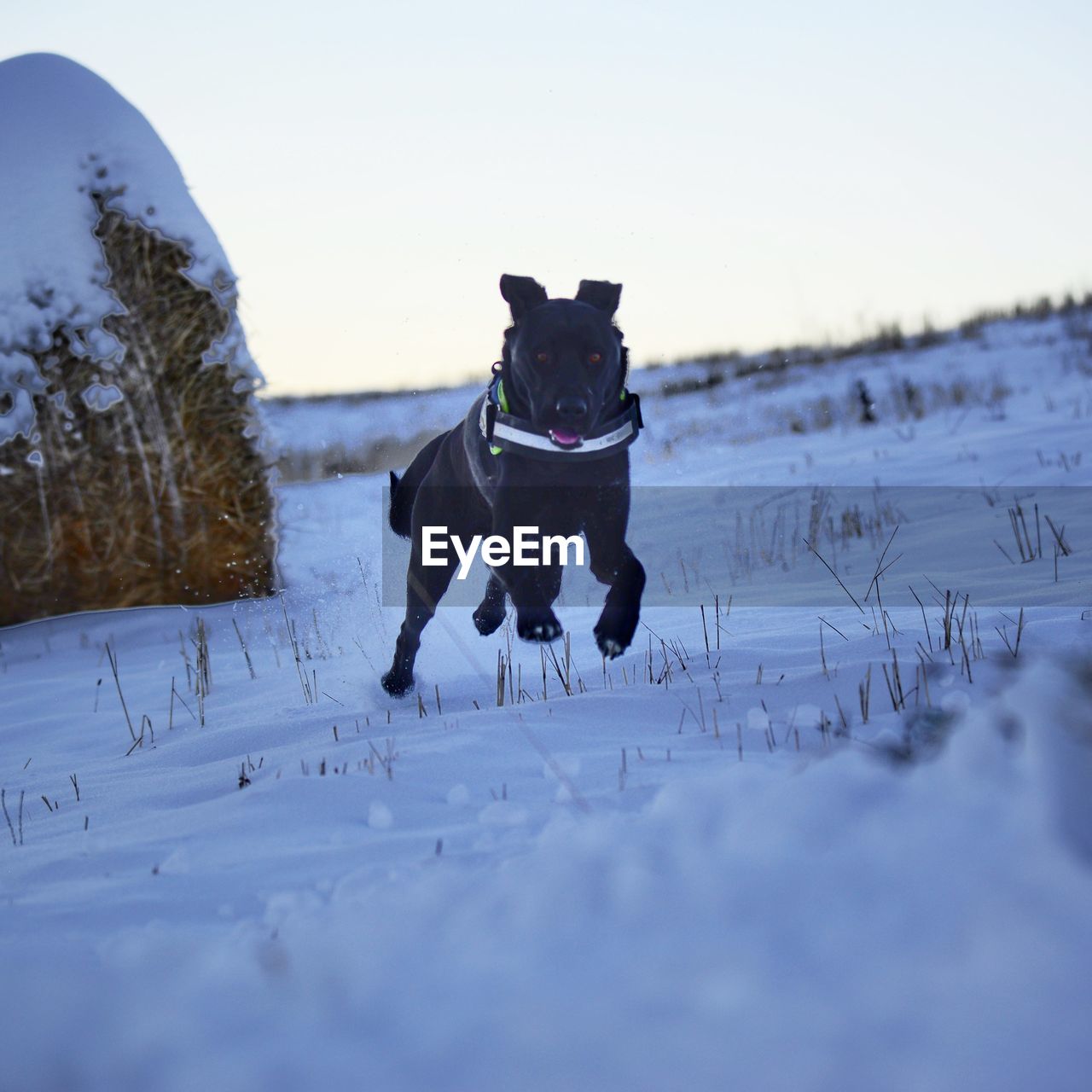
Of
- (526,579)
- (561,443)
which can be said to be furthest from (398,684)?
(561,443)

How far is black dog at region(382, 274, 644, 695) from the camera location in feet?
10.5

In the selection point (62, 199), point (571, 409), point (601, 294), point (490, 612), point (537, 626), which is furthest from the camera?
point (62, 199)

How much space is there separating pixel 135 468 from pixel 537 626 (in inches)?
183

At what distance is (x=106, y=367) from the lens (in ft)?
22.1

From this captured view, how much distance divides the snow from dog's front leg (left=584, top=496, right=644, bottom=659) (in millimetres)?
4695

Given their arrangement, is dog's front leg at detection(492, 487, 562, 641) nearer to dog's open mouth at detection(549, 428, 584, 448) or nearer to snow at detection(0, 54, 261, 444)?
dog's open mouth at detection(549, 428, 584, 448)

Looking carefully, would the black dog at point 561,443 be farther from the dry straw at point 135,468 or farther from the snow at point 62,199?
the snow at point 62,199

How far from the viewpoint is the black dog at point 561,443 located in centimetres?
321

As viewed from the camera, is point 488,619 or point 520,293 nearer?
point 520,293

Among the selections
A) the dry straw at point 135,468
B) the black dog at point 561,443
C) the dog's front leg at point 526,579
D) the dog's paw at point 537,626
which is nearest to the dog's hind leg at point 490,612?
the black dog at point 561,443

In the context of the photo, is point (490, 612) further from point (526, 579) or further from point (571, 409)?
point (571, 409)

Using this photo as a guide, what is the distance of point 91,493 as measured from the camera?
6.74m

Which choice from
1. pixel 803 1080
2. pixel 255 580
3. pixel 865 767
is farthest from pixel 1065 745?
pixel 255 580

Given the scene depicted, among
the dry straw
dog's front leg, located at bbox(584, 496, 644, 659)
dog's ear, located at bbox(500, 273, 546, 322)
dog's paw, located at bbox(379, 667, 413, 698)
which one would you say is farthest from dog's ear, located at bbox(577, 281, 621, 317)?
the dry straw
